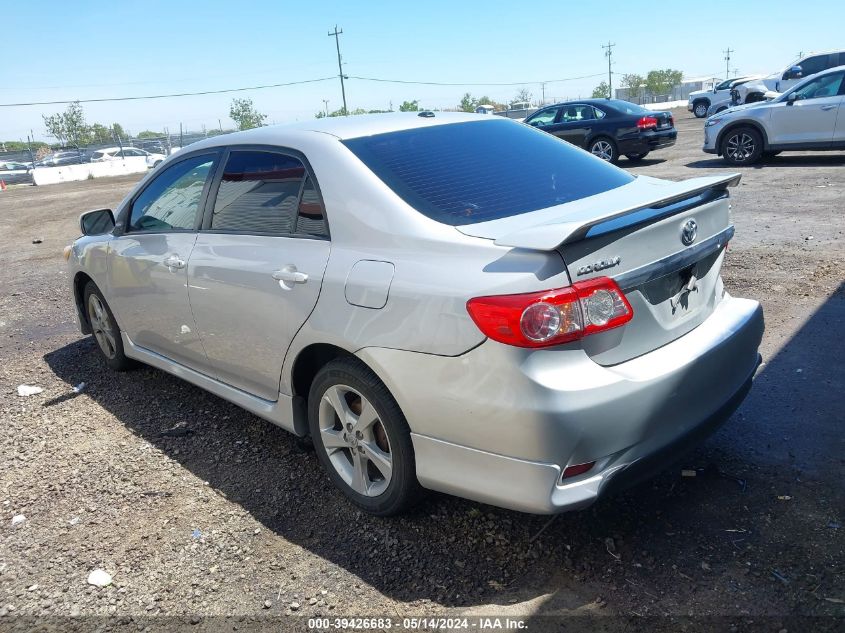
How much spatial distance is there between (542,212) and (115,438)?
2.88 m

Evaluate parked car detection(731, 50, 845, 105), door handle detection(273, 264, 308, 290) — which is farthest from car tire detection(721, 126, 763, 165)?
door handle detection(273, 264, 308, 290)

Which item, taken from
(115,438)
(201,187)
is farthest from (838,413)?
(115,438)

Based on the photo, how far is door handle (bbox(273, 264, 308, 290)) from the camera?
120 inches

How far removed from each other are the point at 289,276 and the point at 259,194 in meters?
0.63

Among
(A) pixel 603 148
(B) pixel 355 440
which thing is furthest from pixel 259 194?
(A) pixel 603 148

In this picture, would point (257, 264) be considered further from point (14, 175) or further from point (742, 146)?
point (14, 175)

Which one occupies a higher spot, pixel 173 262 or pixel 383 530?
pixel 173 262

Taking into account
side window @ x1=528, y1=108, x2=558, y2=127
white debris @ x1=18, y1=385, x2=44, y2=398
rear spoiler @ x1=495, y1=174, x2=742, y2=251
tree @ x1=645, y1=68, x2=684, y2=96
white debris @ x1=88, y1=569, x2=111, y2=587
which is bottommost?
white debris @ x1=88, y1=569, x2=111, y2=587

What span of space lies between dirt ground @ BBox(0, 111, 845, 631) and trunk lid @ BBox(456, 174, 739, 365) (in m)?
0.82

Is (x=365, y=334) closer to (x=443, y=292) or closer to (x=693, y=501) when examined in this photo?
(x=443, y=292)

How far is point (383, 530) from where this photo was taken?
3035 mm

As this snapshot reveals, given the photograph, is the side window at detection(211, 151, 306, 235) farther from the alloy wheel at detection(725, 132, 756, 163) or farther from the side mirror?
the alloy wheel at detection(725, 132, 756, 163)

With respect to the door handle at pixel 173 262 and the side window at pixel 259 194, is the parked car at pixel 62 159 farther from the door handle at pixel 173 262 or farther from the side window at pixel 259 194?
the side window at pixel 259 194

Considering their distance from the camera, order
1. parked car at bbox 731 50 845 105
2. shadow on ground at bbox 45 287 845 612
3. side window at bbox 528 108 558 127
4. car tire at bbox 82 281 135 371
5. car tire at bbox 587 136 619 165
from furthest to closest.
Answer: parked car at bbox 731 50 845 105 → side window at bbox 528 108 558 127 → car tire at bbox 587 136 619 165 → car tire at bbox 82 281 135 371 → shadow on ground at bbox 45 287 845 612
